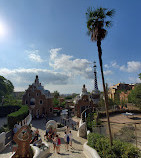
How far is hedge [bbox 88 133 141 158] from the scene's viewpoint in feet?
22.8

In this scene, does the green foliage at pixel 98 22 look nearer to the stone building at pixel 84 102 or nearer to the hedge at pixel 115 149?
the hedge at pixel 115 149

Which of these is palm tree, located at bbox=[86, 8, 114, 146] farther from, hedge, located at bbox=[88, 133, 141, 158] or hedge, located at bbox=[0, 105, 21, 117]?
hedge, located at bbox=[0, 105, 21, 117]

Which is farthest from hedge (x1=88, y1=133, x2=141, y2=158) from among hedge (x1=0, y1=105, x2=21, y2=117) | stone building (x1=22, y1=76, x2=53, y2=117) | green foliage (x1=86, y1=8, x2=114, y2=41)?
hedge (x1=0, y1=105, x2=21, y2=117)

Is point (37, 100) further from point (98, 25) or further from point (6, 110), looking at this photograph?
point (98, 25)

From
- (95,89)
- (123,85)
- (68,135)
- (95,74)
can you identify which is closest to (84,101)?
(95,89)

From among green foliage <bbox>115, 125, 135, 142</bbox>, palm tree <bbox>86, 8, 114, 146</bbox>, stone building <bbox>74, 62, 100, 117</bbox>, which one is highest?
palm tree <bbox>86, 8, 114, 146</bbox>

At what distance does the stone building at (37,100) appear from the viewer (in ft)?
99.0

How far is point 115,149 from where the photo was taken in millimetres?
7828

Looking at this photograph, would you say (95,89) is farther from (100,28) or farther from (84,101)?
(100,28)

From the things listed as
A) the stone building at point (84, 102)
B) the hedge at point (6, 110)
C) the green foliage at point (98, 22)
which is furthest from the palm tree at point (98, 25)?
the hedge at point (6, 110)

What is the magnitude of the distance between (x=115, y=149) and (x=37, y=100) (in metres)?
26.0

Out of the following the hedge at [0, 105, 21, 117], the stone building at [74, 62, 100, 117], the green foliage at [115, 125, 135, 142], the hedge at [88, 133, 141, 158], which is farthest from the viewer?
the hedge at [0, 105, 21, 117]

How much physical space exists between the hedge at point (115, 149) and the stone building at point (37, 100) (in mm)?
23332

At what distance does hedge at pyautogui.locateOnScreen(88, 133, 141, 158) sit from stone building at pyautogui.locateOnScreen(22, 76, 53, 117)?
23.3 metres
